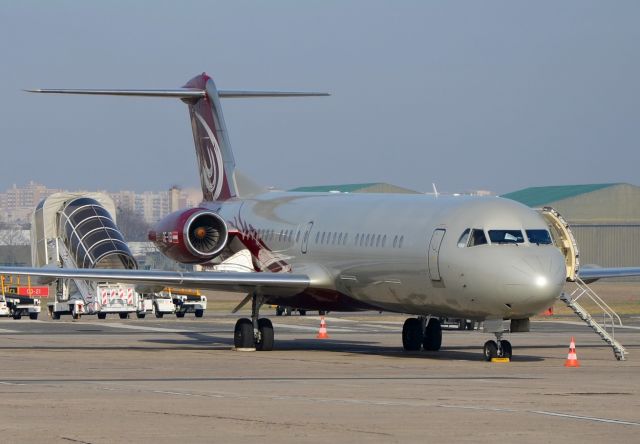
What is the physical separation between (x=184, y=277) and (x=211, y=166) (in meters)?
8.84

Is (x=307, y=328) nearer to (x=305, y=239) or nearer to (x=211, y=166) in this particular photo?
(x=211, y=166)

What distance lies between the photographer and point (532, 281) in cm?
2581

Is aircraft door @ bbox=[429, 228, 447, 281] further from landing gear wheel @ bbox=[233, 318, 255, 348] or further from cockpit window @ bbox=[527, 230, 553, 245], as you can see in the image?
landing gear wheel @ bbox=[233, 318, 255, 348]

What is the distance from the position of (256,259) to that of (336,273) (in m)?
4.45

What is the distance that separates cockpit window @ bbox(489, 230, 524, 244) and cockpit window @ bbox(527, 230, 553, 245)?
0.64 feet

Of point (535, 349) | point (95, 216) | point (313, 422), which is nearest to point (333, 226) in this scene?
point (535, 349)

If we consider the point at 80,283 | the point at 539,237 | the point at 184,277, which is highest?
the point at 80,283

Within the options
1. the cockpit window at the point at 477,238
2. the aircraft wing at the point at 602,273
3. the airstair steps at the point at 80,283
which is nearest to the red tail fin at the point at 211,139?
the aircraft wing at the point at 602,273

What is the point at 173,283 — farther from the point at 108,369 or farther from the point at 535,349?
the point at 535,349

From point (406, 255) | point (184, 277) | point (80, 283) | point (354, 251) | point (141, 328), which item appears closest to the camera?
point (406, 255)

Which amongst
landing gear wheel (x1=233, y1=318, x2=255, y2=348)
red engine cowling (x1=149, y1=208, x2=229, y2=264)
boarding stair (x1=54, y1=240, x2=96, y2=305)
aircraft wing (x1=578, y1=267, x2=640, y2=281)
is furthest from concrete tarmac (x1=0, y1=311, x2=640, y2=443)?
boarding stair (x1=54, y1=240, x2=96, y2=305)

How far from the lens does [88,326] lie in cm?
4641

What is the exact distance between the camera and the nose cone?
2580 cm

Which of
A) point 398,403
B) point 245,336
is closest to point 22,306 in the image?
point 245,336
